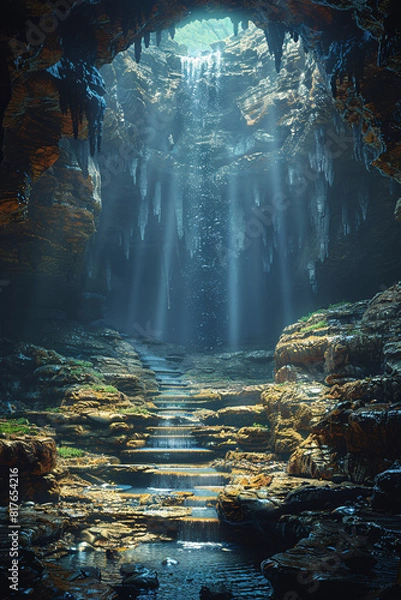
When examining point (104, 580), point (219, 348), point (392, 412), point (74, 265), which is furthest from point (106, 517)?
point (219, 348)

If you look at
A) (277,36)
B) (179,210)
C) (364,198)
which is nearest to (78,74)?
(277,36)

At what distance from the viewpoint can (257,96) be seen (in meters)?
22.6

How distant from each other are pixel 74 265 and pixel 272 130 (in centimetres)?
1263

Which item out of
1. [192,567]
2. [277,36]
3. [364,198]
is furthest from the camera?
[364,198]

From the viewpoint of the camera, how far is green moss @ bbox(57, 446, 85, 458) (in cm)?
1159

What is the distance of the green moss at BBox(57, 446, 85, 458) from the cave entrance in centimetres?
1386

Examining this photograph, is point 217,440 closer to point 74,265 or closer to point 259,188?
point 74,265

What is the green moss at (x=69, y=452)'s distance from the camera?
11.6 meters

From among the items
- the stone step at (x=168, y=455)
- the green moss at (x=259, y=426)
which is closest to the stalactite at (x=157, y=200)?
the green moss at (x=259, y=426)

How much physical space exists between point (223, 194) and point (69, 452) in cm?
1806

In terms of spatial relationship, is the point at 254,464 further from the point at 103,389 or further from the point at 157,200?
the point at 157,200

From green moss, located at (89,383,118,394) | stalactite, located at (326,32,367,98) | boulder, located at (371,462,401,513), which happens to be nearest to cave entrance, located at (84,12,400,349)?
stalactite, located at (326,32,367,98)

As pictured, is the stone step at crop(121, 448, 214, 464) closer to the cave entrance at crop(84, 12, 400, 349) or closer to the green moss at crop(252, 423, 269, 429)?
the green moss at crop(252, 423, 269, 429)

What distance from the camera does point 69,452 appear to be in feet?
38.4
